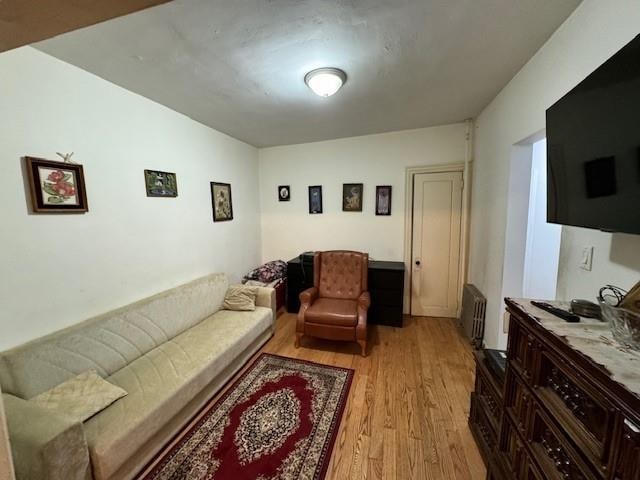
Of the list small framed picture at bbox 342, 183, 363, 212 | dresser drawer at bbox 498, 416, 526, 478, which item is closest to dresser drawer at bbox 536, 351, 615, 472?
dresser drawer at bbox 498, 416, 526, 478

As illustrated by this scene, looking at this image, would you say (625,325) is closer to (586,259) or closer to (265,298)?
(586,259)

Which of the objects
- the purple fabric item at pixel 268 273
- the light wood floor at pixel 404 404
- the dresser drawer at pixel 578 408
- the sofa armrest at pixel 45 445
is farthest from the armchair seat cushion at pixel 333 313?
the sofa armrest at pixel 45 445

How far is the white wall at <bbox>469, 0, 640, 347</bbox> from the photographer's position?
110cm

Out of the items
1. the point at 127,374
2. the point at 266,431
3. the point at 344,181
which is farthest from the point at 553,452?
the point at 344,181

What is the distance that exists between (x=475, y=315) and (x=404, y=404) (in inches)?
50.8

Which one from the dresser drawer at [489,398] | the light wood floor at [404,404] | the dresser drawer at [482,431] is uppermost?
the dresser drawer at [489,398]

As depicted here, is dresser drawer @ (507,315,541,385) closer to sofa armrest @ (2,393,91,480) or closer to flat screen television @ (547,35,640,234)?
flat screen television @ (547,35,640,234)

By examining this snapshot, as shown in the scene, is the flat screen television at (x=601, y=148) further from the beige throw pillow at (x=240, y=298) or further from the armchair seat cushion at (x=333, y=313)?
the beige throw pillow at (x=240, y=298)

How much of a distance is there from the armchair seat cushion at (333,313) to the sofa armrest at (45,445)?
1833mm

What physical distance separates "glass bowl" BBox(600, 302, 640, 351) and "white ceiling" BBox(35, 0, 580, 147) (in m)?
1.49

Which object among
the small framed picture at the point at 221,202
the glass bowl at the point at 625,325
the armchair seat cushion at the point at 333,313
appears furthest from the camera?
the small framed picture at the point at 221,202

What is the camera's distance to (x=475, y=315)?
2652 millimetres

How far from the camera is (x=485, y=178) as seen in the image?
8.70 ft

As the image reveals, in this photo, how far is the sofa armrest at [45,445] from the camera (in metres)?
1.04
